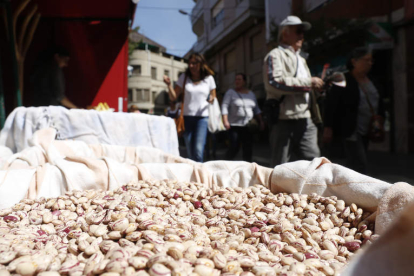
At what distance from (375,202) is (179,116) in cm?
246

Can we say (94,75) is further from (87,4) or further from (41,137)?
(41,137)

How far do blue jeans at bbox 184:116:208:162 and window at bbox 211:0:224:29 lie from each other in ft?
45.1

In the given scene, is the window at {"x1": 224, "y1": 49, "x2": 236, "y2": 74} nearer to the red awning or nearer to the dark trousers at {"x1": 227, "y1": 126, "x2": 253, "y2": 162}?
the red awning

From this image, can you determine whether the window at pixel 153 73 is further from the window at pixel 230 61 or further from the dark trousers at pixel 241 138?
the dark trousers at pixel 241 138

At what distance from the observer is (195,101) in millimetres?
3359

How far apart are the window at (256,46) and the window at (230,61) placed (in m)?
1.84

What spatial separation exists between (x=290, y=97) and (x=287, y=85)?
0.42 ft

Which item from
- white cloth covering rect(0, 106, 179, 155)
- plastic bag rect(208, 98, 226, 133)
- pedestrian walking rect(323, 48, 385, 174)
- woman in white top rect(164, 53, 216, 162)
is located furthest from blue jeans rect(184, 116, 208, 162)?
pedestrian walking rect(323, 48, 385, 174)

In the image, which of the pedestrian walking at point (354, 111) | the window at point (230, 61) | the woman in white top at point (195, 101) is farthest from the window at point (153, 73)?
the pedestrian walking at point (354, 111)

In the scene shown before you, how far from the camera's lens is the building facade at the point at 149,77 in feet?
89.5

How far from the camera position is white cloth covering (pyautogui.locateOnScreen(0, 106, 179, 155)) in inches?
90.0

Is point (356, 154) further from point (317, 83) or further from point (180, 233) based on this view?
point (180, 233)

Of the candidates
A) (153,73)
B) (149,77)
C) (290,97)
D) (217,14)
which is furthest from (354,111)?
(153,73)

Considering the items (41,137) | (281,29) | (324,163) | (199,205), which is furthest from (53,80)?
(324,163)
